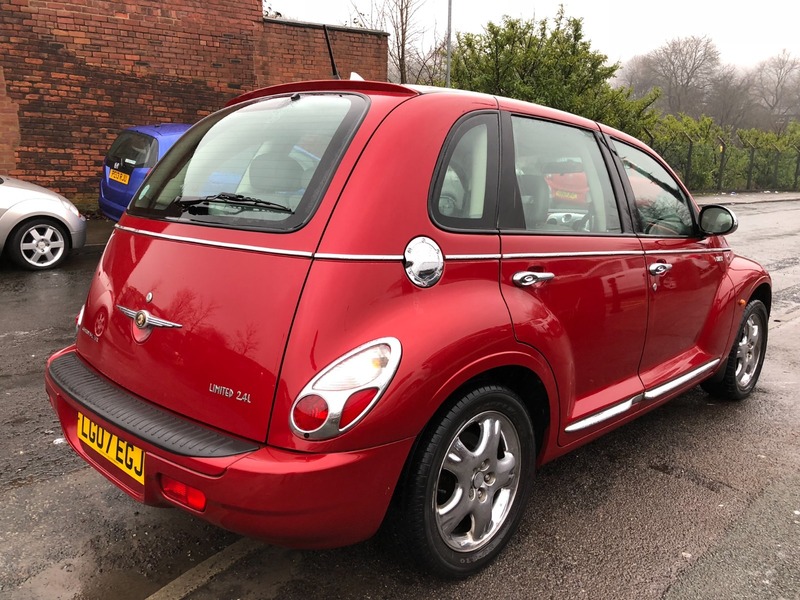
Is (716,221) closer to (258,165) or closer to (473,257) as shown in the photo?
(473,257)

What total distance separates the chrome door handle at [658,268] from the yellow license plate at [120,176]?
6751 mm

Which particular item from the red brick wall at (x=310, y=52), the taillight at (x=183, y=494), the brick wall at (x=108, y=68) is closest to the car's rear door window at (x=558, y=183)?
the taillight at (x=183, y=494)

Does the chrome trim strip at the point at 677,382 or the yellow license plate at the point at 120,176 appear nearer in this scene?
the chrome trim strip at the point at 677,382

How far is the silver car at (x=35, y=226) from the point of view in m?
7.04

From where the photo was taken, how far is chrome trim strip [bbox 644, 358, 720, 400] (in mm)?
3071

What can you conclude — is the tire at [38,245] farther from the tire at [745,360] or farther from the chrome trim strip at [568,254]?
the tire at [745,360]

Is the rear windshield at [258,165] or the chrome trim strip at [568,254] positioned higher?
the rear windshield at [258,165]

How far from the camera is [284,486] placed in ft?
5.77

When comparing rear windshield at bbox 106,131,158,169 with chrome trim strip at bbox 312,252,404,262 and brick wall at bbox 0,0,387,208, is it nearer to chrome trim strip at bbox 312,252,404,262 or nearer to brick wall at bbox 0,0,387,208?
brick wall at bbox 0,0,387,208

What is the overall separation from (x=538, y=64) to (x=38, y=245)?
10.6 meters

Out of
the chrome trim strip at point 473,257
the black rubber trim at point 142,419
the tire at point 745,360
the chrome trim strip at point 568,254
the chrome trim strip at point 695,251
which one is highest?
the chrome trim strip at point 473,257

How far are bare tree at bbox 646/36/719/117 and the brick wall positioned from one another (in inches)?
1969

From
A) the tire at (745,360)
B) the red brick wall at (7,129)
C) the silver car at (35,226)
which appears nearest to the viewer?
the tire at (745,360)

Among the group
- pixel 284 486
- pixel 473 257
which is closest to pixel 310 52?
pixel 473 257
